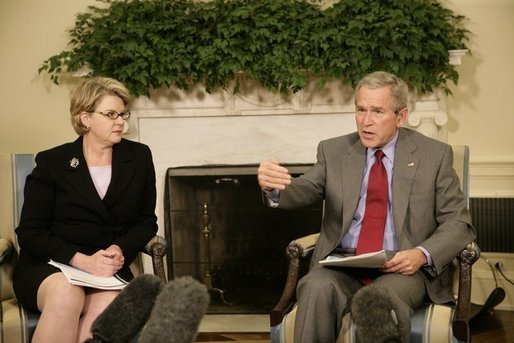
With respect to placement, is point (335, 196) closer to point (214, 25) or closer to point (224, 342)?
point (224, 342)

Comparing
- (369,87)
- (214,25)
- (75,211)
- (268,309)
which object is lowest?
(268,309)

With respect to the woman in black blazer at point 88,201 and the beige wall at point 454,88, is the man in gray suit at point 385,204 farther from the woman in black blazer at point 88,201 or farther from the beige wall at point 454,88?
the beige wall at point 454,88

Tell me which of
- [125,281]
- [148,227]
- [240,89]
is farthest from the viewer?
[240,89]

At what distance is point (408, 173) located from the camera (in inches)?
113

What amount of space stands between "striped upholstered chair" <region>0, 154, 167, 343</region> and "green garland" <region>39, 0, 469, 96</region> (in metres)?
1.14

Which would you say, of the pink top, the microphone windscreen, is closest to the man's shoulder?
the pink top

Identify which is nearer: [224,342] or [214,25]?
[224,342]

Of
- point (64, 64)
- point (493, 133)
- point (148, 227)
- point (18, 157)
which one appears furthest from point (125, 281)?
point (493, 133)

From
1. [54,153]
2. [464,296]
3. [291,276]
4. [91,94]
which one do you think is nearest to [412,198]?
[464,296]

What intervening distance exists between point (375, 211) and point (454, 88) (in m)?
1.93

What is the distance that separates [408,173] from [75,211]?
1.24 metres

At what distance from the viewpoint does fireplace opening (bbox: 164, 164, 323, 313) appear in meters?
4.50

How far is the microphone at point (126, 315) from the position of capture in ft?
Answer: 2.96

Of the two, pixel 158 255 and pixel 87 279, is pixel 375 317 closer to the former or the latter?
pixel 87 279
